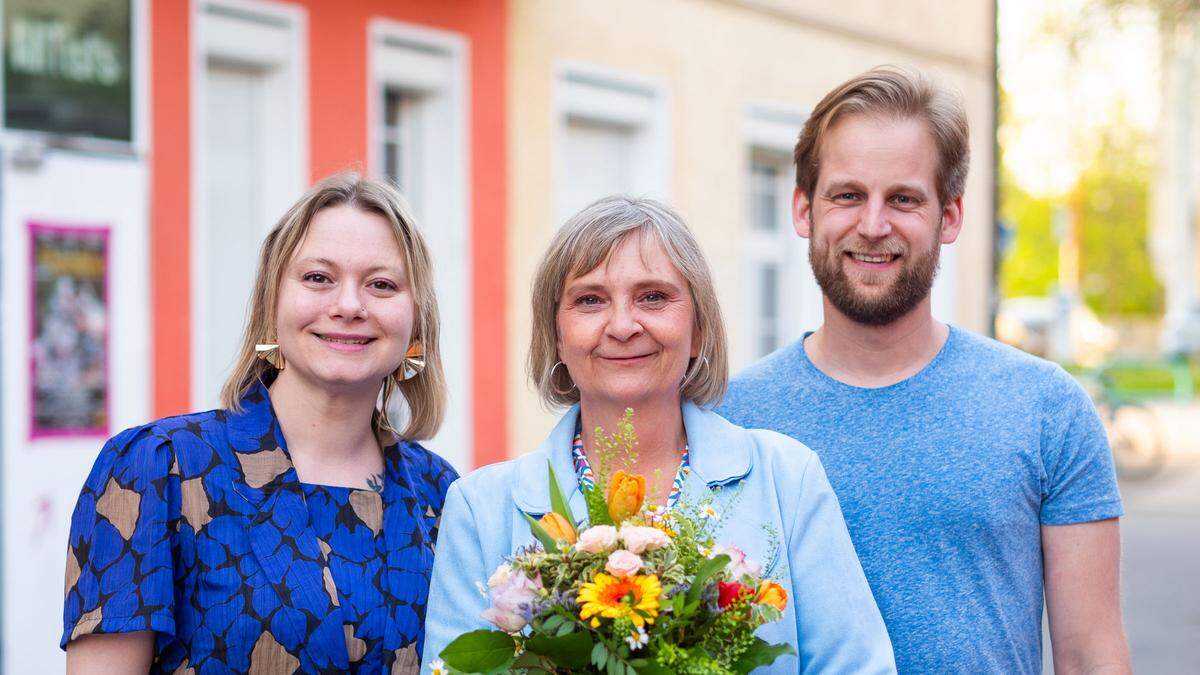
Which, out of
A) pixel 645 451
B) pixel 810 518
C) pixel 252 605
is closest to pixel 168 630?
pixel 252 605

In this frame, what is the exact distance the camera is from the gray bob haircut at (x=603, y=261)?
2.80 metres

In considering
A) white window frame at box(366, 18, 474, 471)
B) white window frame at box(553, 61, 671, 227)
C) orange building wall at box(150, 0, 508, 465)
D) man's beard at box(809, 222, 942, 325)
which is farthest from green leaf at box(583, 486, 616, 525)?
white window frame at box(553, 61, 671, 227)

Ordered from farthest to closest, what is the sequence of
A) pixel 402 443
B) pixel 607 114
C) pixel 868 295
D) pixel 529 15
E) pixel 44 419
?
pixel 607 114 → pixel 529 15 → pixel 44 419 → pixel 402 443 → pixel 868 295

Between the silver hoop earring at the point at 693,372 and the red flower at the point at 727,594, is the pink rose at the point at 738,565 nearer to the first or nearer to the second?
the red flower at the point at 727,594

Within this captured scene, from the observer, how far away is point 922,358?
3.19 meters

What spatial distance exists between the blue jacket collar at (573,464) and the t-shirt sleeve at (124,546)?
2.37 ft

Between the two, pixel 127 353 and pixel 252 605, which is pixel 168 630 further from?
pixel 127 353

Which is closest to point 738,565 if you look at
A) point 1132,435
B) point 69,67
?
point 69,67

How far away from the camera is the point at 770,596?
2.33 m

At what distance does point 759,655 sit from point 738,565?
0.17 m

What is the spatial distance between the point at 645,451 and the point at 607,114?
7816 mm

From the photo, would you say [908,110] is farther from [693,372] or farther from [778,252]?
[778,252]

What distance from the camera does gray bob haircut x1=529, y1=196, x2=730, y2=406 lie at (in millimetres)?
2801

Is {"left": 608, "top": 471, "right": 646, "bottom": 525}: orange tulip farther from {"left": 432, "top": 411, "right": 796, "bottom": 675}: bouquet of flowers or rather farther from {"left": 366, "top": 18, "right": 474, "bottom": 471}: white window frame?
{"left": 366, "top": 18, "right": 474, "bottom": 471}: white window frame
